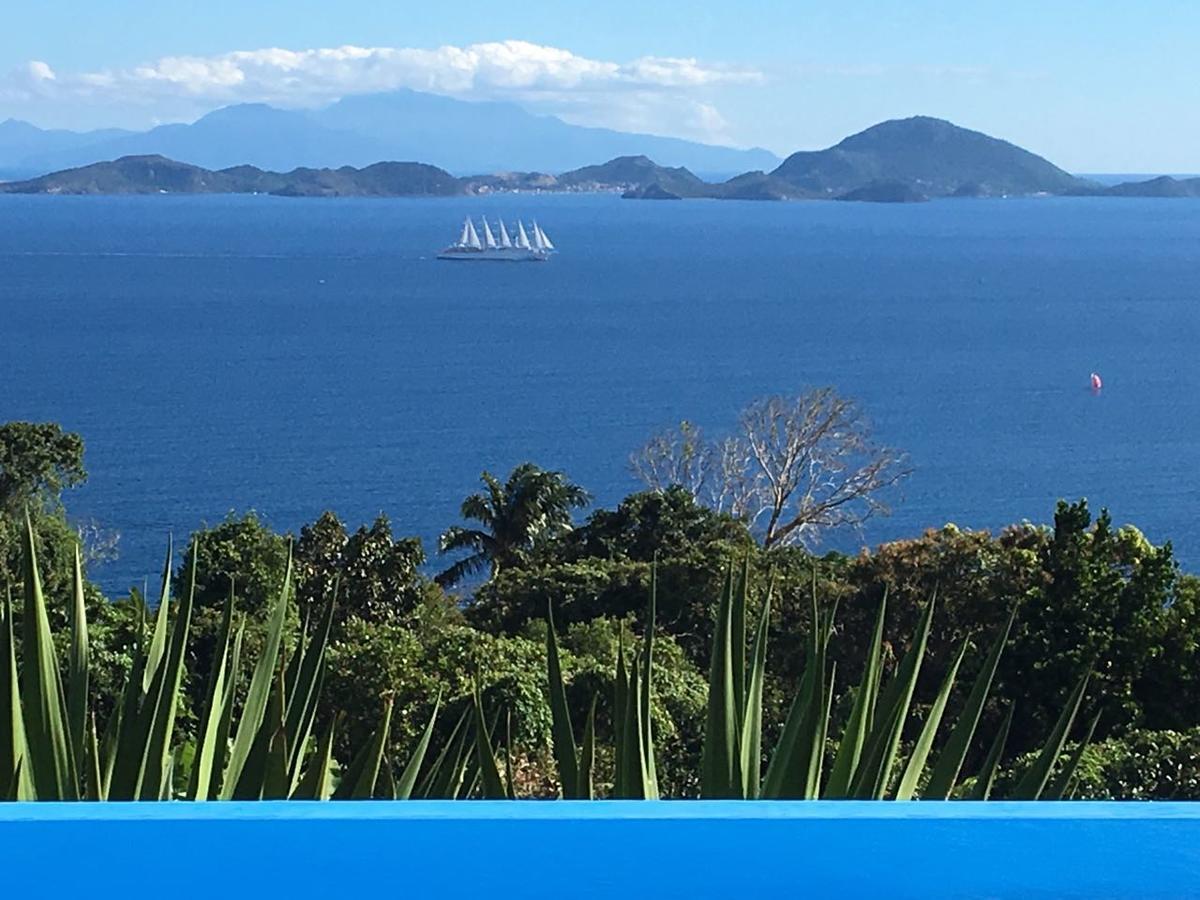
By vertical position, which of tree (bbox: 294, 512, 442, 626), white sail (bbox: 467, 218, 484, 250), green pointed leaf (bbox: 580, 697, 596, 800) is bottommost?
tree (bbox: 294, 512, 442, 626)

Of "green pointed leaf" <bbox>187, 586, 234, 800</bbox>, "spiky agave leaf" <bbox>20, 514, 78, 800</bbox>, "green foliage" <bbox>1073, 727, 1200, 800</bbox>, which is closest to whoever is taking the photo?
"spiky agave leaf" <bbox>20, 514, 78, 800</bbox>

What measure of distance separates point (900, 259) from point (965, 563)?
322 ft

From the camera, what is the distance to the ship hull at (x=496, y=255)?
4370 inches

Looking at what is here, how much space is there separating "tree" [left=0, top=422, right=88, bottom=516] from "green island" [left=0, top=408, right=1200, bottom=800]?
5 centimetres

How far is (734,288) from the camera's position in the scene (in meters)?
89.0

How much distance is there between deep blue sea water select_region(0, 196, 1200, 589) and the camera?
144 ft

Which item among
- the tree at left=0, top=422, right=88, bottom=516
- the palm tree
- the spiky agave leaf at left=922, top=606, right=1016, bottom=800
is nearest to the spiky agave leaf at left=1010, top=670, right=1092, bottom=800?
the spiky agave leaf at left=922, top=606, right=1016, bottom=800

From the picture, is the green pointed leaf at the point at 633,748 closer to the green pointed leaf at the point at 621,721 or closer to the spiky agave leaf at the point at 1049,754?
the green pointed leaf at the point at 621,721
